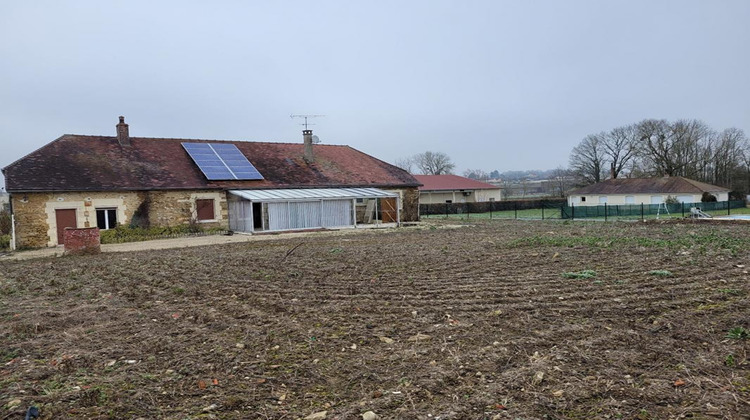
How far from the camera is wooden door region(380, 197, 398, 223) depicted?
28.7m

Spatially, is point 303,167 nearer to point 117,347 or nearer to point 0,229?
point 0,229

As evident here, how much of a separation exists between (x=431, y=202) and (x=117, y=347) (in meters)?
45.2

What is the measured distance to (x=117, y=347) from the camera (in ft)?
17.4

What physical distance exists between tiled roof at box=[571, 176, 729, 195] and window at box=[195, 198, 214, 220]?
3538 centimetres

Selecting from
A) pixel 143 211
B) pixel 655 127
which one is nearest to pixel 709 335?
pixel 143 211

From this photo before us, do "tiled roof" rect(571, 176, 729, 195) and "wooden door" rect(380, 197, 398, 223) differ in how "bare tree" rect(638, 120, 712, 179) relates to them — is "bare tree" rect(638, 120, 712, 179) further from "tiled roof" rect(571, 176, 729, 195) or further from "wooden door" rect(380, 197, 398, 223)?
"wooden door" rect(380, 197, 398, 223)

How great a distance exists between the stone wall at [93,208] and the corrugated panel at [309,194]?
71.7 inches

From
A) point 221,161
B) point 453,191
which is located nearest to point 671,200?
point 453,191

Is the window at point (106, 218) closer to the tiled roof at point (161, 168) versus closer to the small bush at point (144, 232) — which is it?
the small bush at point (144, 232)

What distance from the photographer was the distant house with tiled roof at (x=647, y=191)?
4022cm

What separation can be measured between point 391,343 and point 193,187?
67.0ft

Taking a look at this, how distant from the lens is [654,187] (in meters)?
42.2

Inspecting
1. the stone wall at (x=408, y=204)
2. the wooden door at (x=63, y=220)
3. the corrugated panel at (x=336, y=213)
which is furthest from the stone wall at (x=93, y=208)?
the stone wall at (x=408, y=204)

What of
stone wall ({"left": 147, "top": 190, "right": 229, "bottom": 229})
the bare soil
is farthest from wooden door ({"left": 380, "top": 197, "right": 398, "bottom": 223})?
the bare soil
